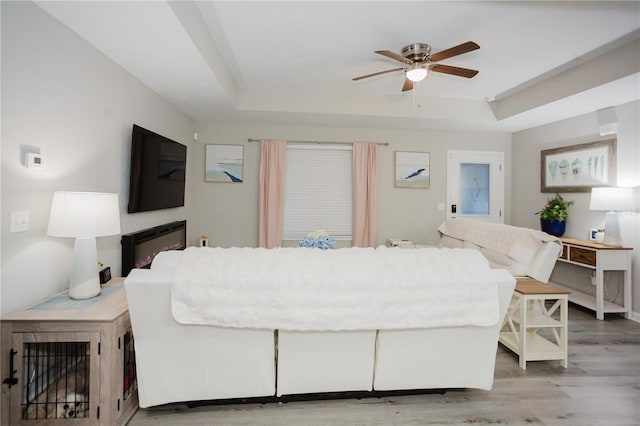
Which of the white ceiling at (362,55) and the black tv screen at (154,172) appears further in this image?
the black tv screen at (154,172)

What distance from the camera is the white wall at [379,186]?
4.68 meters

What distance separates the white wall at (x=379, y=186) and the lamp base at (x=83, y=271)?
9.38 ft

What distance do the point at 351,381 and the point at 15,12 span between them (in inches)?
107

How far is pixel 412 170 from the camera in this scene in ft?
16.3

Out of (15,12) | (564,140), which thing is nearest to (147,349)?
(15,12)

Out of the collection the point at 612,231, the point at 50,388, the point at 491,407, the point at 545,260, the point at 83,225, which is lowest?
the point at 491,407

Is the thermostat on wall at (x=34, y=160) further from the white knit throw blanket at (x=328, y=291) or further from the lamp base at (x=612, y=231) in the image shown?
the lamp base at (x=612, y=231)

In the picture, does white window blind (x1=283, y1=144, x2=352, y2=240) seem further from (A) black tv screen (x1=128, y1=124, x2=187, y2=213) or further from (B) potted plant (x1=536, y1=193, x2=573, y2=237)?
(B) potted plant (x1=536, y1=193, x2=573, y2=237)

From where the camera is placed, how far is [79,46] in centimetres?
208

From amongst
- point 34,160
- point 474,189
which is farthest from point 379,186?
point 34,160

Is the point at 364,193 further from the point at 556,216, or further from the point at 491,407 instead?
the point at 491,407

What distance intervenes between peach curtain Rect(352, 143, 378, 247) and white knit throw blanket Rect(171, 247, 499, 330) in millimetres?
3073

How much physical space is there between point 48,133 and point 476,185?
17.7 feet

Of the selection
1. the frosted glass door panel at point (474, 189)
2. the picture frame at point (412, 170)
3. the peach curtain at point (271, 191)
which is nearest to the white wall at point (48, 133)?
the peach curtain at point (271, 191)
